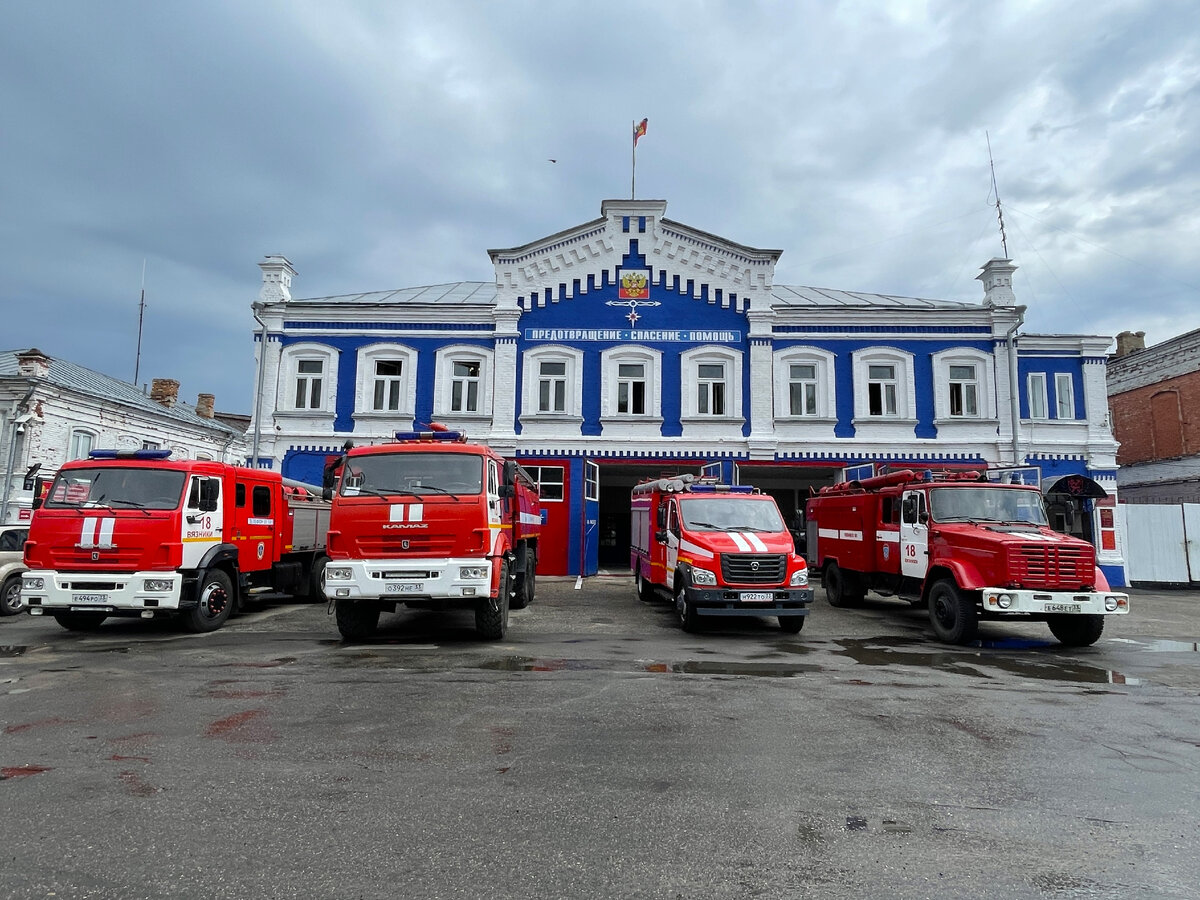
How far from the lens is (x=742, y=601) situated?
11.0 metres

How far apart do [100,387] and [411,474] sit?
24.7 meters

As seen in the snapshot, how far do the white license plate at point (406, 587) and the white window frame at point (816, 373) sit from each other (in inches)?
592

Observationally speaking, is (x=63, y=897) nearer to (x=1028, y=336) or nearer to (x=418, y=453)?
(x=418, y=453)

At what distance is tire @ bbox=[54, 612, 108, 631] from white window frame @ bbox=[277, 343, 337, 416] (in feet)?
36.7

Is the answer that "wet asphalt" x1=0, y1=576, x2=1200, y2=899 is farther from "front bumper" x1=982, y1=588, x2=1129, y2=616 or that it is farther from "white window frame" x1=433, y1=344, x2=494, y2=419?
"white window frame" x1=433, y1=344, x2=494, y2=419

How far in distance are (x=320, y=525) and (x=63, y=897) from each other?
44.4 ft

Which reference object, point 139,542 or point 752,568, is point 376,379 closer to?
point 139,542

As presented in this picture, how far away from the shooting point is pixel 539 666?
337 inches

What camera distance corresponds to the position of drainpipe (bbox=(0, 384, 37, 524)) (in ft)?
74.2

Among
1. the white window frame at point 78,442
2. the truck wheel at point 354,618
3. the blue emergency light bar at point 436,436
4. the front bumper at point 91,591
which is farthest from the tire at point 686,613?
the white window frame at point 78,442

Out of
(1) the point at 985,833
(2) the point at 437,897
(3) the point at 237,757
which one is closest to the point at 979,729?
(1) the point at 985,833

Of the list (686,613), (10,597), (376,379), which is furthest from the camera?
(376,379)

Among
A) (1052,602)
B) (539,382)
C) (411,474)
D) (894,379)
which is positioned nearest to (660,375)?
(539,382)

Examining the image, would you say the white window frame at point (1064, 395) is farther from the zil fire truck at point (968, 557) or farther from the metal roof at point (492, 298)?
the zil fire truck at point (968, 557)
